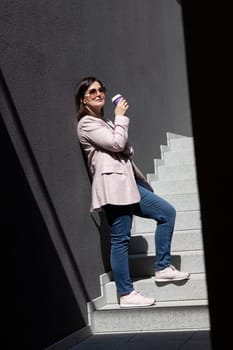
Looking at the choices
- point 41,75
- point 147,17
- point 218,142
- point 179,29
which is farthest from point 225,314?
point 179,29

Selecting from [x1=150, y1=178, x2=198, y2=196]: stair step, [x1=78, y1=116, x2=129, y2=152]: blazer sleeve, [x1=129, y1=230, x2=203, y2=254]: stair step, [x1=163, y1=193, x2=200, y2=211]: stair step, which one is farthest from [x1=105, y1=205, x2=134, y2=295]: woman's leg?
[x1=150, y1=178, x2=198, y2=196]: stair step

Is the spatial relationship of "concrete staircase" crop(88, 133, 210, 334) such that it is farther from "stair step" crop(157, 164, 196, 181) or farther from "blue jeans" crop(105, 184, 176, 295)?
"stair step" crop(157, 164, 196, 181)

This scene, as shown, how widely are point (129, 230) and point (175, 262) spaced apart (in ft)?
1.79

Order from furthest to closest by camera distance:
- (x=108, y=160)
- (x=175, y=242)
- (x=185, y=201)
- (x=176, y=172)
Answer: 1. (x=176, y=172)
2. (x=185, y=201)
3. (x=175, y=242)
4. (x=108, y=160)

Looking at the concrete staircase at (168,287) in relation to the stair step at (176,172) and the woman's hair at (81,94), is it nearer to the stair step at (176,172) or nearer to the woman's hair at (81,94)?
the stair step at (176,172)

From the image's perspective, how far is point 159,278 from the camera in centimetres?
498

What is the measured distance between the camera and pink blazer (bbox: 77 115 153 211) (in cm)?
479

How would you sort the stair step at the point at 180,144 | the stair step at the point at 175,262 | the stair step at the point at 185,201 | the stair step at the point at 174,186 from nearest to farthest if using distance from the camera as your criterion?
the stair step at the point at 175,262, the stair step at the point at 185,201, the stair step at the point at 174,186, the stair step at the point at 180,144

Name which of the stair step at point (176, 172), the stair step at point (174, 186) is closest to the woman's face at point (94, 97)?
the stair step at point (174, 186)

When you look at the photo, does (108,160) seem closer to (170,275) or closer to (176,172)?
(170,275)

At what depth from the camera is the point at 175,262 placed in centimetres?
525

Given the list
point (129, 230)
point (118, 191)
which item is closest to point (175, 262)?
point (129, 230)

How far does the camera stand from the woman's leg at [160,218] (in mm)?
4996

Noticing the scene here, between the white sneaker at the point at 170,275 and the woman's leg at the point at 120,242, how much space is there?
22 cm
